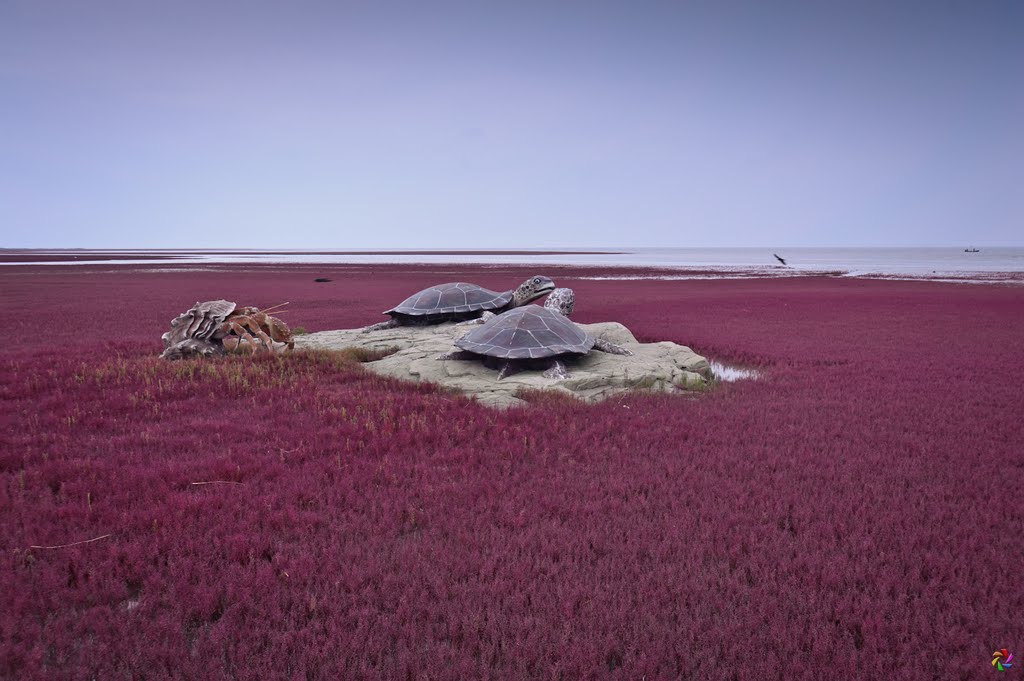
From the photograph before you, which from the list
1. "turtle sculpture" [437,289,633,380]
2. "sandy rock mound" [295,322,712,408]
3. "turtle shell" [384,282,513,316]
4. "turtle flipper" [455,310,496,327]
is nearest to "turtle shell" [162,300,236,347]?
"sandy rock mound" [295,322,712,408]

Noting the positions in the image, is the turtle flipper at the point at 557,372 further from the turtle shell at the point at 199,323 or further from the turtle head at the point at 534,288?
the turtle shell at the point at 199,323

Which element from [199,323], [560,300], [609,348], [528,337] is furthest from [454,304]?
[199,323]

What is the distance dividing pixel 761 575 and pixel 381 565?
118 inches

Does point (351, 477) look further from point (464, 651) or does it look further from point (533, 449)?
point (464, 651)

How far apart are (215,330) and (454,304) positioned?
7.46 m

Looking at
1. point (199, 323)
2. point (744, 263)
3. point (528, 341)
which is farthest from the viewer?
point (744, 263)

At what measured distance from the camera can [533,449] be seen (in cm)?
717

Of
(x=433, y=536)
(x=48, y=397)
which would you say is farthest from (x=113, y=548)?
(x=48, y=397)

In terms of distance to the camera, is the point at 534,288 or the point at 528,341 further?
the point at 534,288

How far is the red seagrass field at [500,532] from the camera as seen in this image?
345cm

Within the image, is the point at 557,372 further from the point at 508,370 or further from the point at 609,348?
the point at 609,348

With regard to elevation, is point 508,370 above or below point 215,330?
below

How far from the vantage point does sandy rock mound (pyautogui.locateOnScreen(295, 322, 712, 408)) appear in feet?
34.7

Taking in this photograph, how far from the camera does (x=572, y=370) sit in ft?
38.5
